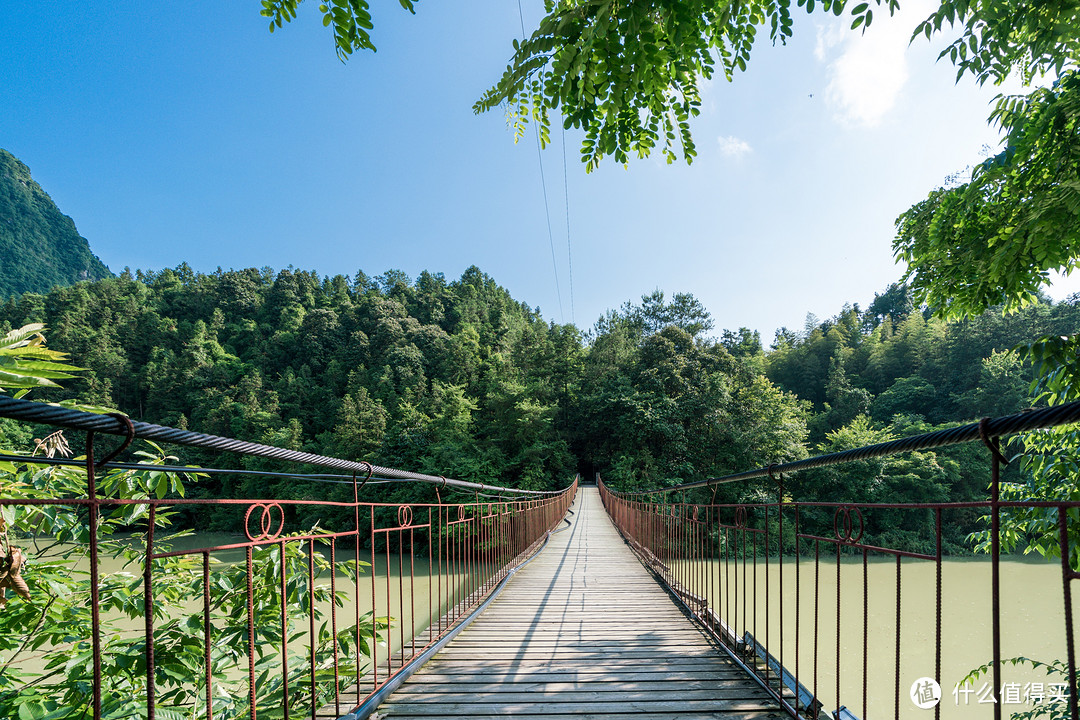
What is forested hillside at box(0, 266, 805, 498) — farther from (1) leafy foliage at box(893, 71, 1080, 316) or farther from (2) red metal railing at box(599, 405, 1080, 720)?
(1) leafy foliage at box(893, 71, 1080, 316)

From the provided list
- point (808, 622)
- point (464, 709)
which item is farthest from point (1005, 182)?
point (808, 622)

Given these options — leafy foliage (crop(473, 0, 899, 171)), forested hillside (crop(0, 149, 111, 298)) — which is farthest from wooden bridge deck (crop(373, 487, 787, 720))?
forested hillside (crop(0, 149, 111, 298))

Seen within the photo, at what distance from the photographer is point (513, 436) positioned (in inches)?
914

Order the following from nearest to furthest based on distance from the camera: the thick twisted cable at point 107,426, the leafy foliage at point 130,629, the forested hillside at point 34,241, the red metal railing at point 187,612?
the thick twisted cable at point 107,426 < the red metal railing at point 187,612 < the leafy foliage at point 130,629 < the forested hillside at point 34,241

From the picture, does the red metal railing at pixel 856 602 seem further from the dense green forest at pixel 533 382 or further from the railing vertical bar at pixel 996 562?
the dense green forest at pixel 533 382

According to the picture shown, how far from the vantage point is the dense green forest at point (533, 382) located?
21828 millimetres

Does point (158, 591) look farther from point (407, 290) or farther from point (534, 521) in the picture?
point (407, 290)

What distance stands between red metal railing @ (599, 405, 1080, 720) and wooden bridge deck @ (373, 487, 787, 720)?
20cm

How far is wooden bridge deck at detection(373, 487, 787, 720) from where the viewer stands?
182 centimetres

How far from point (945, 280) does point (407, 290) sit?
49879 mm

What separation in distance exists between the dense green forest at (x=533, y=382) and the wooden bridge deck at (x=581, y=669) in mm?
13812

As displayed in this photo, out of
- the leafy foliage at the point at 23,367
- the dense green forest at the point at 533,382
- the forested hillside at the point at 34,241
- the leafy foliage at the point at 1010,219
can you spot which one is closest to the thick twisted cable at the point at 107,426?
the leafy foliage at the point at 23,367

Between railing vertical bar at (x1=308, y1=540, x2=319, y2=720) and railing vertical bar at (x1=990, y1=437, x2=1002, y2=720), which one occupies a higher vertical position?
railing vertical bar at (x1=990, y1=437, x2=1002, y2=720)

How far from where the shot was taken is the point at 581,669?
87.8 inches
